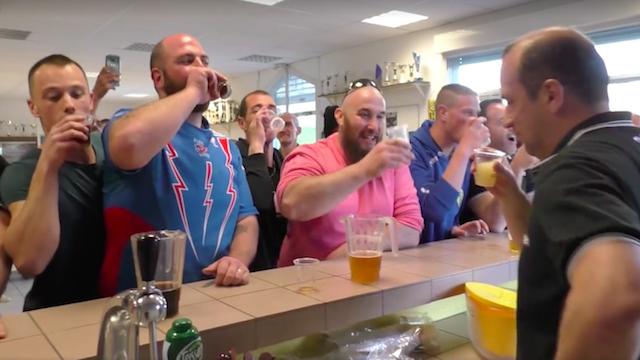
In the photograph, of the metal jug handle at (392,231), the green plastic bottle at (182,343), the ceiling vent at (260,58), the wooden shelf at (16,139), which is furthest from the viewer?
the wooden shelf at (16,139)

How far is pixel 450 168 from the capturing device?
2.00 meters

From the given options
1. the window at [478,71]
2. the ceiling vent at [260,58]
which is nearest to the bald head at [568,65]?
the window at [478,71]

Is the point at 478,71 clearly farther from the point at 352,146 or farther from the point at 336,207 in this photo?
the point at 336,207

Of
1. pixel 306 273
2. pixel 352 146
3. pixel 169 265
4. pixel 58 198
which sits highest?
pixel 352 146

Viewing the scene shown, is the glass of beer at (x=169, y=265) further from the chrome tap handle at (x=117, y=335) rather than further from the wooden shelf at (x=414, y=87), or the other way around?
the wooden shelf at (x=414, y=87)

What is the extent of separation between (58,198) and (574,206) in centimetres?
124

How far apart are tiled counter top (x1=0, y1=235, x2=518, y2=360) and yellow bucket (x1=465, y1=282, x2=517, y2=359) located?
0.06 meters

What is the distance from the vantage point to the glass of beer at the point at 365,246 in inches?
51.6

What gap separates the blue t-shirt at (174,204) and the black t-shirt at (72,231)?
0.05m

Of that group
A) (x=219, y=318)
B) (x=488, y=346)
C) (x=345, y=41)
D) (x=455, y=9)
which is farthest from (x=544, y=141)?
(x=345, y=41)

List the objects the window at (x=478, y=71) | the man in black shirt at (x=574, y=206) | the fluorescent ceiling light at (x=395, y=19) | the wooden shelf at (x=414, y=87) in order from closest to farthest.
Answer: the man in black shirt at (x=574, y=206) → the fluorescent ceiling light at (x=395, y=19) → the window at (x=478, y=71) → the wooden shelf at (x=414, y=87)

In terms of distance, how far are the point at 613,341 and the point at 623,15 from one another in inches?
175

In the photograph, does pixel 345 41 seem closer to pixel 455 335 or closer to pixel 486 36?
pixel 486 36

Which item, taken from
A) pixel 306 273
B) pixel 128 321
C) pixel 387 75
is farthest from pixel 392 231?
pixel 387 75
